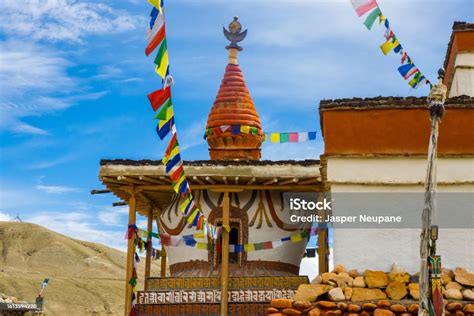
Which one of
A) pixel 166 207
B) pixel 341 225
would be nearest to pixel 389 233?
pixel 341 225

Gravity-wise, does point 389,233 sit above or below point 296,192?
below

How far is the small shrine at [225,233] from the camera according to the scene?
2005cm

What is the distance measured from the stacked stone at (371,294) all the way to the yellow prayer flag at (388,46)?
406 cm

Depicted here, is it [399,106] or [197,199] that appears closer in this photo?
[399,106]

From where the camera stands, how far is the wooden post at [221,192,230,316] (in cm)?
1972

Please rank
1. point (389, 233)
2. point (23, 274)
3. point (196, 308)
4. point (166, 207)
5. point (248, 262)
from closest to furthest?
point (389, 233)
point (196, 308)
point (248, 262)
point (166, 207)
point (23, 274)

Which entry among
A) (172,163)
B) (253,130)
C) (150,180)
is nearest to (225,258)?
(150,180)

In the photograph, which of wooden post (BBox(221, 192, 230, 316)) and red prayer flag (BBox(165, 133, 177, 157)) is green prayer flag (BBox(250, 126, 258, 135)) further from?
red prayer flag (BBox(165, 133, 177, 157))

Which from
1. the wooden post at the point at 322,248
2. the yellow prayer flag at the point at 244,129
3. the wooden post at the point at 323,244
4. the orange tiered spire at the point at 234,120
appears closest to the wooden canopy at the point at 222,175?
the wooden post at the point at 323,244

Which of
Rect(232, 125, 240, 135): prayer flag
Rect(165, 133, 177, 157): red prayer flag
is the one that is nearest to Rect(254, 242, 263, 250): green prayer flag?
Rect(232, 125, 240, 135): prayer flag

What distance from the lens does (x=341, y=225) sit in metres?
14.6

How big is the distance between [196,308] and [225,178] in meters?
3.54

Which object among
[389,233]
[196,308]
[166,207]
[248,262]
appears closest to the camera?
[389,233]

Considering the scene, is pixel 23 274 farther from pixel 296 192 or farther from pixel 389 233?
pixel 389 233
